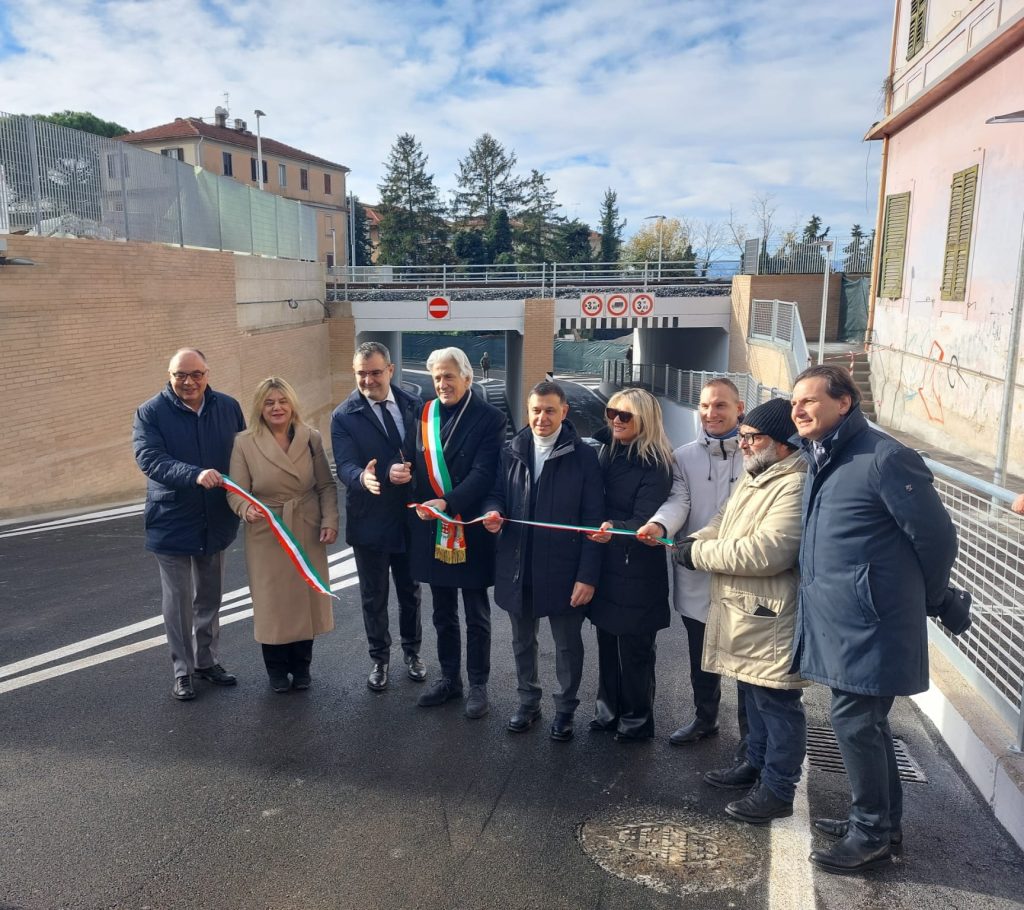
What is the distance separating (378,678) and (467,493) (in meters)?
1.29

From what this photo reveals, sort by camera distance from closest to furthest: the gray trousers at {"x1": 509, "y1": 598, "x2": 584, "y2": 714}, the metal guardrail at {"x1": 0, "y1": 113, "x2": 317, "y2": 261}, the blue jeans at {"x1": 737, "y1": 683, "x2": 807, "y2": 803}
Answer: the blue jeans at {"x1": 737, "y1": 683, "x2": 807, "y2": 803}, the gray trousers at {"x1": 509, "y1": 598, "x2": 584, "y2": 714}, the metal guardrail at {"x1": 0, "y1": 113, "x2": 317, "y2": 261}

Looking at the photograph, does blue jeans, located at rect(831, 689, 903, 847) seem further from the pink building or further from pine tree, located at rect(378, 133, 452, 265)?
pine tree, located at rect(378, 133, 452, 265)

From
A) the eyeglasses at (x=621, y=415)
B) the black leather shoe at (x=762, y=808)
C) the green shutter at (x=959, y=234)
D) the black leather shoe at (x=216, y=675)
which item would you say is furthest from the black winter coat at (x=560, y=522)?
the green shutter at (x=959, y=234)

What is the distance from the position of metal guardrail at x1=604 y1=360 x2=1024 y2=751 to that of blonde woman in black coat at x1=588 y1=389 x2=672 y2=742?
1417 millimetres

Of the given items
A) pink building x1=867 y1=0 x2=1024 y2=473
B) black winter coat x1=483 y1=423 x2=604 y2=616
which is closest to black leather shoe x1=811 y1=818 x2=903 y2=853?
black winter coat x1=483 y1=423 x2=604 y2=616

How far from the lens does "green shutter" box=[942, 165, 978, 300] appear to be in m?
13.6

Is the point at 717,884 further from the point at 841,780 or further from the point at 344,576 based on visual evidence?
the point at 344,576

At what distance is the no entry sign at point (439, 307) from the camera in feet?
91.1

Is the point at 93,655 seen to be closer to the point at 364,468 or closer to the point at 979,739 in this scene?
A: the point at 364,468

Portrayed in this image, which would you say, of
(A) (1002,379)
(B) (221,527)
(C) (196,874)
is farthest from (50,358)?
(A) (1002,379)

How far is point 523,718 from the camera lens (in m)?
4.46

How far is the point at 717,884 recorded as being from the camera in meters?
3.17

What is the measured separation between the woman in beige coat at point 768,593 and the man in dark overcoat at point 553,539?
764 mm

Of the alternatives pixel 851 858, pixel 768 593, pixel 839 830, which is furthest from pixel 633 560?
pixel 851 858
